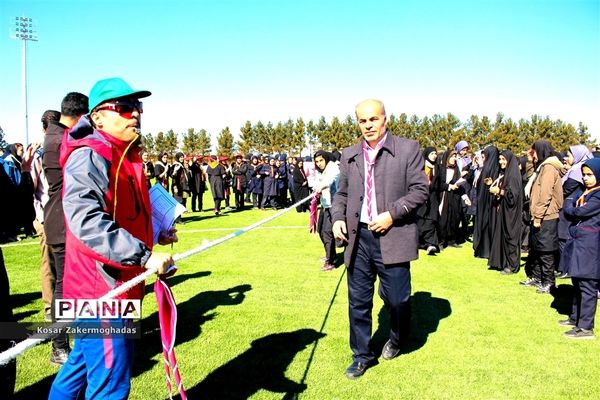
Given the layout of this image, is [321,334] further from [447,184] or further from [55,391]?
[447,184]

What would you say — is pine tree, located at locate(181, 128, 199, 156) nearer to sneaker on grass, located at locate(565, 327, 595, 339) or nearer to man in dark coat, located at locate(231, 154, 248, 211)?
man in dark coat, located at locate(231, 154, 248, 211)

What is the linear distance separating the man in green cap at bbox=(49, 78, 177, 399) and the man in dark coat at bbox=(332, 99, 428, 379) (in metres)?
2.05

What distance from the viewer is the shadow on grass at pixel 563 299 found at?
599 cm

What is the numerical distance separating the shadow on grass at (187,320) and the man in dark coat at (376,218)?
1986 mm

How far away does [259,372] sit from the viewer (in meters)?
4.07

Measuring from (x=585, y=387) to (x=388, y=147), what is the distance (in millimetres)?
2766

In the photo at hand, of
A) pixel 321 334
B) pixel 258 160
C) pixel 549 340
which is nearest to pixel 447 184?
pixel 549 340

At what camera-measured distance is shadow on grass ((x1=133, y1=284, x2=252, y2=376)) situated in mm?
4387

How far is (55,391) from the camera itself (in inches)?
101

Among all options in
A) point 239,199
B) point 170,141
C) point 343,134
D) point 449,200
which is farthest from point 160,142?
point 449,200

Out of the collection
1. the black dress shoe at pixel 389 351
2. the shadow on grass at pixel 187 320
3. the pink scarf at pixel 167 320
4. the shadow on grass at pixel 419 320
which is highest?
the pink scarf at pixel 167 320

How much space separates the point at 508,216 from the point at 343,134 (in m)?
68.0

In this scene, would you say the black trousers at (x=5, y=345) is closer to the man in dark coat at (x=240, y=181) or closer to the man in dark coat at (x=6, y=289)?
the man in dark coat at (x=6, y=289)

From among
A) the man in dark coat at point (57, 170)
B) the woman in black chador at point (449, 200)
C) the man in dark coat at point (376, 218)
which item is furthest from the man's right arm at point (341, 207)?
the woman in black chador at point (449, 200)
